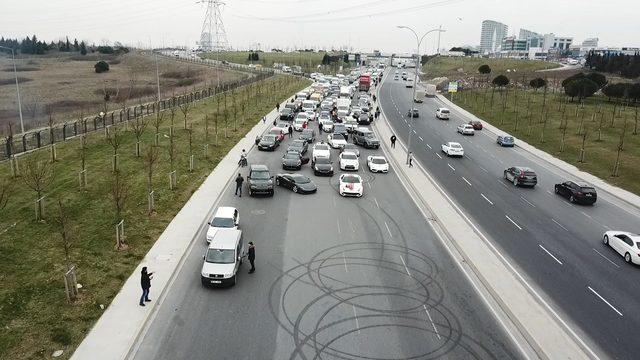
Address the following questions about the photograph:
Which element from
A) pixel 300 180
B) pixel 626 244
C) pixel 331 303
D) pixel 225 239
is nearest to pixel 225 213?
pixel 225 239

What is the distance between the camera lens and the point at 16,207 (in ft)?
86.3

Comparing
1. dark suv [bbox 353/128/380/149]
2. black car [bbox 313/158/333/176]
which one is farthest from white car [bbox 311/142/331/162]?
dark suv [bbox 353/128/380/149]

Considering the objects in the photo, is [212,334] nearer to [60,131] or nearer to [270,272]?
Answer: [270,272]

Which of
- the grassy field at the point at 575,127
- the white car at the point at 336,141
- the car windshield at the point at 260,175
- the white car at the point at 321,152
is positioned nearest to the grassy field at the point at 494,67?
the grassy field at the point at 575,127

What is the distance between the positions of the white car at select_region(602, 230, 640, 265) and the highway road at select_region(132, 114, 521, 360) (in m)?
8.95

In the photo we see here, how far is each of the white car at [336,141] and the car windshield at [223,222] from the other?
25.9m

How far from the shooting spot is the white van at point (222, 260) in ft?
61.8

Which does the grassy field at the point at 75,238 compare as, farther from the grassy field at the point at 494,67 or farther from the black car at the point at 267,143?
the grassy field at the point at 494,67

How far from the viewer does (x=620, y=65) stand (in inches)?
4469

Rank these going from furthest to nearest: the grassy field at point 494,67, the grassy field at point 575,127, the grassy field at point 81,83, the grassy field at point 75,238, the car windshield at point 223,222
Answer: the grassy field at point 494,67 → the grassy field at point 81,83 → the grassy field at point 575,127 → the car windshield at point 223,222 → the grassy field at point 75,238

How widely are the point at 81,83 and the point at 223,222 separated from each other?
3393 inches

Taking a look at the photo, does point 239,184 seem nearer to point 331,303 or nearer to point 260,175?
point 260,175

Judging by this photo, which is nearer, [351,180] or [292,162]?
[351,180]

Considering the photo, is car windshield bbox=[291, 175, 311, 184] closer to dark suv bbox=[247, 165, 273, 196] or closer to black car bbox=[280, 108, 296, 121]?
dark suv bbox=[247, 165, 273, 196]
